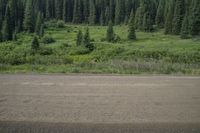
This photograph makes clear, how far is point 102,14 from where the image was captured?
5428 inches

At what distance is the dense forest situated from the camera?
302ft

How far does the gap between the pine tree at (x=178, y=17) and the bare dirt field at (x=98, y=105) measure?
8250cm

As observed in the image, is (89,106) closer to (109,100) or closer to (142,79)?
(109,100)

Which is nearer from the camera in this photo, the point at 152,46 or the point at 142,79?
the point at 142,79

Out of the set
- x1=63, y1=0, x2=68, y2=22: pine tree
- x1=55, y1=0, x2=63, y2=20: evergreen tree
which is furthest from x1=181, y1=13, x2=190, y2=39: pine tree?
x1=55, y1=0, x2=63, y2=20: evergreen tree

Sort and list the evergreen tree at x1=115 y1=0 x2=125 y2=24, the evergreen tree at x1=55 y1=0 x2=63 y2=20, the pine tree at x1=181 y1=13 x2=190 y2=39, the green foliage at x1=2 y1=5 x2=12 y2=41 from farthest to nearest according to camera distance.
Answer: the evergreen tree at x1=55 y1=0 x2=63 y2=20 → the evergreen tree at x1=115 y1=0 x2=125 y2=24 → the green foliage at x1=2 y1=5 x2=12 y2=41 → the pine tree at x1=181 y1=13 x2=190 y2=39

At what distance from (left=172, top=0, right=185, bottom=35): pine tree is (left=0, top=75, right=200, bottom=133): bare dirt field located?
82.5 metres

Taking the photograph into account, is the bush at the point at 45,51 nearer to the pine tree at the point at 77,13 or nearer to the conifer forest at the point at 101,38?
the conifer forest at the point at 101,38

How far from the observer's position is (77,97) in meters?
9.75

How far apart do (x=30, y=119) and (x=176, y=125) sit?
11.0 feet

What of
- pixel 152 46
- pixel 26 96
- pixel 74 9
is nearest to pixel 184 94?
pixel 26 96

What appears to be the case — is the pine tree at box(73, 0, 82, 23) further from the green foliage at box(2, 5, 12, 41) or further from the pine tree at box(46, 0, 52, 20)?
the green foliage at box(2, 5, 12, 41)

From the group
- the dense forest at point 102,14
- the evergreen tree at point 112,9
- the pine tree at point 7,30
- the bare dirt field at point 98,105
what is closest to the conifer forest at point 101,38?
the dense forest at point 102,14

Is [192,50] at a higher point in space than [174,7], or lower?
lower
